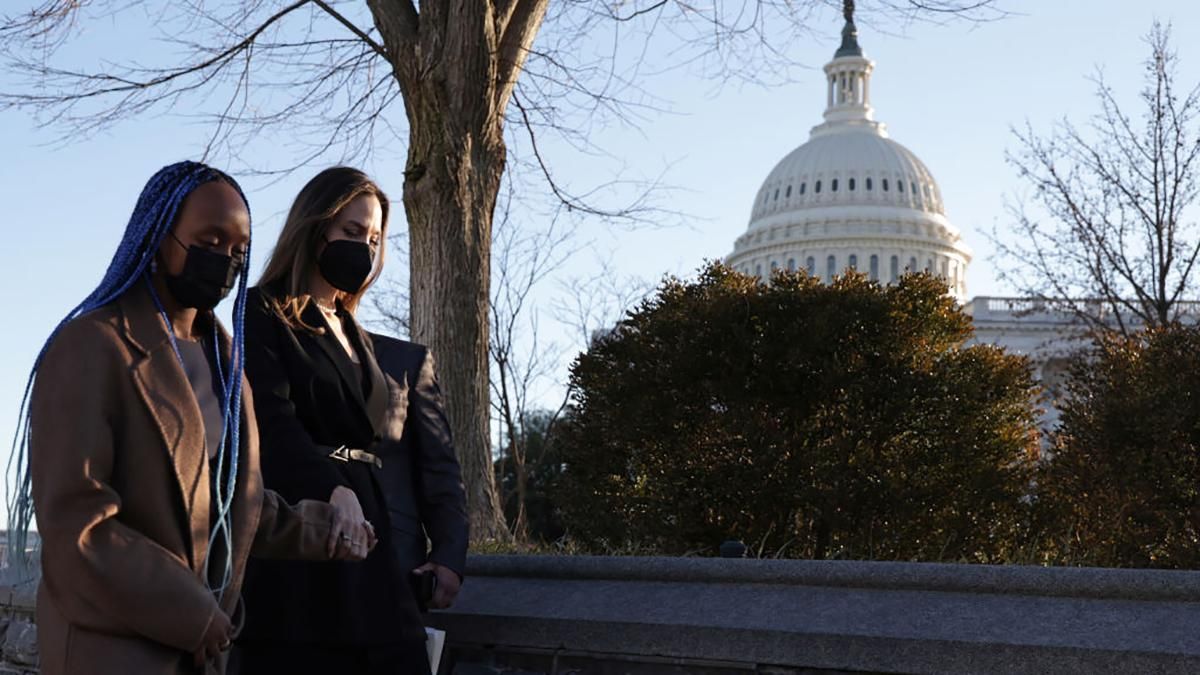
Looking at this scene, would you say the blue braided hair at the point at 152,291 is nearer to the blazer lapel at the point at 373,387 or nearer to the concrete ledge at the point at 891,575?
the blazer lapel at the point at 373,387

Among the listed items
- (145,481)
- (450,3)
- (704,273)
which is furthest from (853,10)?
(145,481)

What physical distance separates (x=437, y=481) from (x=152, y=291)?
126 centimetres

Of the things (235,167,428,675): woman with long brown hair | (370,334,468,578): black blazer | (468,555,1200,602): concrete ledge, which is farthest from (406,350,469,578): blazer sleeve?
(468,555,1200,602): concrete ledge

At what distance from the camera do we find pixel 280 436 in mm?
3141

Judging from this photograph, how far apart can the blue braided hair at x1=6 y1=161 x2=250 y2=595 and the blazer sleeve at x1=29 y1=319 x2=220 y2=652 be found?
0.43ft

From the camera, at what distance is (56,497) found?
212 cm

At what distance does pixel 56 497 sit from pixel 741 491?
627 centimetres

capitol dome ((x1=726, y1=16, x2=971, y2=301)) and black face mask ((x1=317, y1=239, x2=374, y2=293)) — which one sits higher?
capitol dome ((x1=726, y1=16, x2=971, y2=301))

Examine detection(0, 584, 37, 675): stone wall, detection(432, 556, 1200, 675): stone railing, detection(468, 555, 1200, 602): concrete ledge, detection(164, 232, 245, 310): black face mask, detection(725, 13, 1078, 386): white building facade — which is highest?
detection(725, 13, 1078, 386): white building facade

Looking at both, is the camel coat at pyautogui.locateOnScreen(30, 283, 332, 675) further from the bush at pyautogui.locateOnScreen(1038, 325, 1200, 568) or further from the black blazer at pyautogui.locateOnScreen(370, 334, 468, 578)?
the bush at pyautogui.locateOnScreen(1038, 325, 1200, 568)

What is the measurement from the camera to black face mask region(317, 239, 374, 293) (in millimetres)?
3365

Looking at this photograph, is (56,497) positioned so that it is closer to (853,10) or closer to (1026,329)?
(853,10)

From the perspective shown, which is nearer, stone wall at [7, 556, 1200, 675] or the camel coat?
the camel coat

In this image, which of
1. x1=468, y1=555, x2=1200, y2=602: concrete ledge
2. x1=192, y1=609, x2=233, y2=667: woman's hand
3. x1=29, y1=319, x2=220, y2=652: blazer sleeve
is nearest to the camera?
x1=29, y1=319, x2=220, y2=652: blazer sleeve
